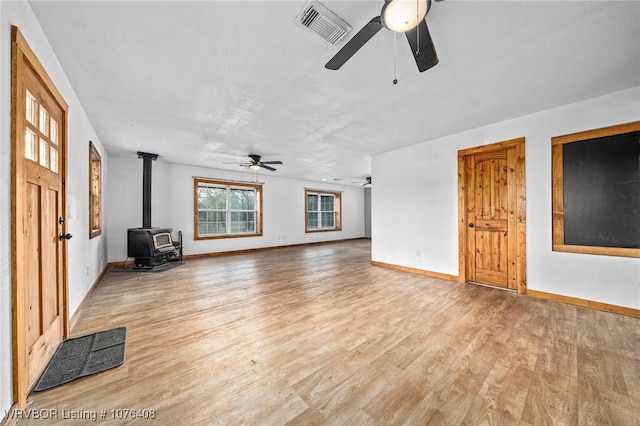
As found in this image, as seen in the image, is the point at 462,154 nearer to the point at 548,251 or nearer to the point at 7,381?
the point at 548,251

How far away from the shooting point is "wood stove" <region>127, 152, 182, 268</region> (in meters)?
5.09

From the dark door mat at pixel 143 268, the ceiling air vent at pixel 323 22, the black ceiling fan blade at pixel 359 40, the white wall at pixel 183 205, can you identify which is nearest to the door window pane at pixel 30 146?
the ceiling air vent at pixel 323 22

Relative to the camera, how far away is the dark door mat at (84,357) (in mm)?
1741

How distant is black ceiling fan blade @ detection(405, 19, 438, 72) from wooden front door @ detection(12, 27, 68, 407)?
7.63ft

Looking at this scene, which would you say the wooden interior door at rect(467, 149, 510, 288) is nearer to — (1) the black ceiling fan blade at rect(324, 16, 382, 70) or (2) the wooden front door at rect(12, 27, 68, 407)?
(1) the black ceiling fan blade at rect(324, 16, 382, 70)

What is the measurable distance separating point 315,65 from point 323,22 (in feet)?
1.68

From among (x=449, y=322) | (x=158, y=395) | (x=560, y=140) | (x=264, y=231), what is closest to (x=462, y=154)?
(x=560, y=140)

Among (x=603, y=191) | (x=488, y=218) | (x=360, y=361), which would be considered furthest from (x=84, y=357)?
(x=603, y=191)

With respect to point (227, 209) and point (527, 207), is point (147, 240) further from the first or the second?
point (527, 207)

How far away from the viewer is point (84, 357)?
200 cm

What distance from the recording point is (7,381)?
134cm

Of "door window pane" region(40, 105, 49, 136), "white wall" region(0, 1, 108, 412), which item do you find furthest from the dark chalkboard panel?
"door window pane" region(40, 105, 49, 136)

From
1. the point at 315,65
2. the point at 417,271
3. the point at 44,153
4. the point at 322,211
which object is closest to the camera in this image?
the point at 44,153

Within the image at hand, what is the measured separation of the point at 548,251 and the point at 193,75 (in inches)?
187
